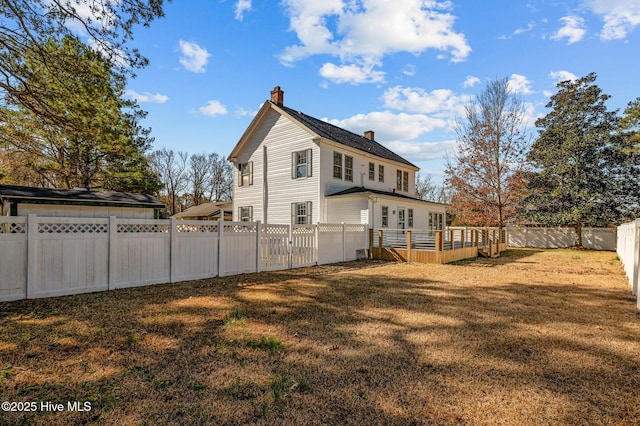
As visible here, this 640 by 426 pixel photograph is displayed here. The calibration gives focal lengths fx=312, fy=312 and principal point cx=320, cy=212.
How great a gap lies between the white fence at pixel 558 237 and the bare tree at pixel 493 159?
18.7 ft

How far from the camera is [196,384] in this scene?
280cm

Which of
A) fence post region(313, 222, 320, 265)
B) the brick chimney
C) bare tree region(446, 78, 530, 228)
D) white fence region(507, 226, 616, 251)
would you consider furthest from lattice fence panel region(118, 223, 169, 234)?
white fence region(507, 226, 616, 251)

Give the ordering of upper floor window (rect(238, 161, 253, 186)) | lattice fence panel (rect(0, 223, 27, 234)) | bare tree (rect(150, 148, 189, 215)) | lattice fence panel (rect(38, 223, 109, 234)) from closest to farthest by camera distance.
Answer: lattice fence panel (rect(0, 223, 27, 234))
lattice fence panel (rect(38, 223, 109, 234))
upper floor window (rect(238, 161, 253, 186))
bare tree (rect(150, 148, 189, 215))

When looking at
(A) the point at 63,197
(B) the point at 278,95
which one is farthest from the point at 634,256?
(A) the point at 63,197

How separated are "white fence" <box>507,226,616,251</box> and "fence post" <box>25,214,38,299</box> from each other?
28370 millimetres

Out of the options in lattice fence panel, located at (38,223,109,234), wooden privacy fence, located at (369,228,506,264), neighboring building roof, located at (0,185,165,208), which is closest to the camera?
lattice fence panel, located at (38,223,109,234)

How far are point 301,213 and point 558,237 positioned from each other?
2069 cm

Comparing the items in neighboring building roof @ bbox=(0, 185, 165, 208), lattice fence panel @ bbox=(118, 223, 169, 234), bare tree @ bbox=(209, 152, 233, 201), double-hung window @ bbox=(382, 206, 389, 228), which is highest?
bare tree @ bbox=(209, 152, 233, 201)

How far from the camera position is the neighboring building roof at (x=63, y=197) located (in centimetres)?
1377

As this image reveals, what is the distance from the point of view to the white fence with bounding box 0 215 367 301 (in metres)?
5.55

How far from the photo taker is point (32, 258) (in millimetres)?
5582

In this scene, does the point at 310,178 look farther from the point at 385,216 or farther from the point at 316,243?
the point at 316,243

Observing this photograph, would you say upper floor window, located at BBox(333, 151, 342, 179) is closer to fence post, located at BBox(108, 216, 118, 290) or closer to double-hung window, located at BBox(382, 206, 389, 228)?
double-hung window, located at BBox(382, 206, 389, 228)

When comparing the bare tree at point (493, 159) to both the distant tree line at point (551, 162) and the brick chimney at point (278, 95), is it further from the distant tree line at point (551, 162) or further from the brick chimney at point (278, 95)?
the brick chimney at point (278, 95)
